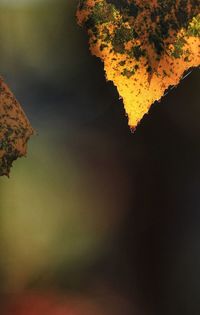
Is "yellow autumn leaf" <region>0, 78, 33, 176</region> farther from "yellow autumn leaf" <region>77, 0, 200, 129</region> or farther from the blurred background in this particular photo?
"yellow autumn leaf" <region>77, 0, 200, 129</region>

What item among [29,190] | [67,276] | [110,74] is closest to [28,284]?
[67,276]

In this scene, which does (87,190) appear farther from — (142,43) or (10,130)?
(142,43)

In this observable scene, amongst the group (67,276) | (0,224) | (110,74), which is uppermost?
(110,74)

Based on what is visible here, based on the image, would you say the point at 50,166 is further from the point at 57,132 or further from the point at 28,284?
the point at 28,284

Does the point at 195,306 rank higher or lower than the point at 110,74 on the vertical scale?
lower

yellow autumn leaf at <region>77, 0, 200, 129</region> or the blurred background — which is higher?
yellow autumn leaf at <region>77, 0, 200, 129</region>

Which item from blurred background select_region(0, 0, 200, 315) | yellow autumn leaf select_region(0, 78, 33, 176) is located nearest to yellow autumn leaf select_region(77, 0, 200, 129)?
blurred background select_region(0, 0, 200, 315)
